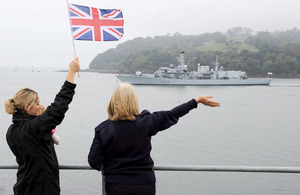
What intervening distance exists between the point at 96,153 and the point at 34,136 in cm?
38

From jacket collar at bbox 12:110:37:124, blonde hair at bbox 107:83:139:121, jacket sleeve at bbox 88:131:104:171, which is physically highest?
blonde hair at bbox 107:83:139:121

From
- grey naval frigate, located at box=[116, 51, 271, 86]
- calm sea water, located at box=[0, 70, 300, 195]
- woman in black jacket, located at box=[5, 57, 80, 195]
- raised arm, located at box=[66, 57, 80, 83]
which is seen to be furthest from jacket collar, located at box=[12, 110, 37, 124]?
grey naval frigate, located at box=[116, 51, 271, 86]

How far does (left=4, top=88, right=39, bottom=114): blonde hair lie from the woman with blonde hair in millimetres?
432

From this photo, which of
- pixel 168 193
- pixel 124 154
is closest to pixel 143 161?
pixel 124 154

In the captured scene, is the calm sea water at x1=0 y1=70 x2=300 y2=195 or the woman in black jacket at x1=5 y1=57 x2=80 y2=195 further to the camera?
the calm sea water at x1=0 y1=70 x2=300 y2=195

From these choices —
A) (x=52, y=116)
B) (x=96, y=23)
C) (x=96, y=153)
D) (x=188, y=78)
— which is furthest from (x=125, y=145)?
(x=188, y=78)

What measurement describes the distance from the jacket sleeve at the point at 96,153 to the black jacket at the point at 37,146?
24 centimetres

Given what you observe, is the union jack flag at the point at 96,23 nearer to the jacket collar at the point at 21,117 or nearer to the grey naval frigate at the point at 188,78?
the jacket collar at the point at 21,117

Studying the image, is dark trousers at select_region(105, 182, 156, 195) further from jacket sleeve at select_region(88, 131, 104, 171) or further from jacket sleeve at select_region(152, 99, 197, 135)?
jacket sleeve at select_region(152, 99, 197, 135)

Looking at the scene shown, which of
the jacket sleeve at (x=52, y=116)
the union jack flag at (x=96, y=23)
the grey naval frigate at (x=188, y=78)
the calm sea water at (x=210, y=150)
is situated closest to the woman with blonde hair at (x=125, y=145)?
the jacket sleeve at (x=52, y=116)

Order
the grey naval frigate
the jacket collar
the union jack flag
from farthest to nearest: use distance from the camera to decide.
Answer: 1. the grey naval frigate
2. the union jack flag
3. the jacket collar

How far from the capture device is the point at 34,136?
1896 mm

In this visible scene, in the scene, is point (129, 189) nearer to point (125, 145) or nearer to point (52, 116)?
point (125, 145)

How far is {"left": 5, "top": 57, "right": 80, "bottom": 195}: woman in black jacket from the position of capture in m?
1.85
